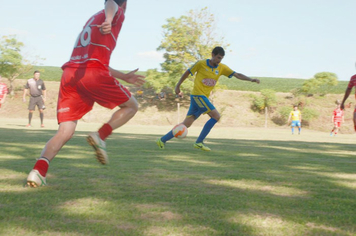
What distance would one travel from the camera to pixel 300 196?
3982mm

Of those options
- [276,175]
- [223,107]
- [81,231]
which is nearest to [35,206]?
[81,231]

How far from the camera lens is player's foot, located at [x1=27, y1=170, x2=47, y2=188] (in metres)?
4.09

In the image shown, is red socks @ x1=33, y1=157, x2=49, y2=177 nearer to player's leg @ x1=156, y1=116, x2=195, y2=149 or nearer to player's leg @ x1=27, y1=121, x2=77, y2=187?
player's leg @ x1=27, y1=121, x2=77, y2=187

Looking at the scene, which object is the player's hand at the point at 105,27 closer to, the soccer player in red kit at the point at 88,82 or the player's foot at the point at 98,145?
the soccer player in red kit at the point at 88,82

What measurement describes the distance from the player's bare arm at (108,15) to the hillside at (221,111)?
116ft

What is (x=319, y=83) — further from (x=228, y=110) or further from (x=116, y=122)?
(x=116, y=122)

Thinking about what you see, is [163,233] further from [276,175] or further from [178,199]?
[276,175]

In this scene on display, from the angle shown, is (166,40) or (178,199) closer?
(178,199)

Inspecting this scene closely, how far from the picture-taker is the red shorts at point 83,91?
436 cm

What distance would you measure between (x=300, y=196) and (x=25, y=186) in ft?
8.31

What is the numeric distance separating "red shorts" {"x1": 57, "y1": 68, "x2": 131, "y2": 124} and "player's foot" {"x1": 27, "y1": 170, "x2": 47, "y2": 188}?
24.0 inches

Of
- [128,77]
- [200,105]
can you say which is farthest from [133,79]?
[200,105]

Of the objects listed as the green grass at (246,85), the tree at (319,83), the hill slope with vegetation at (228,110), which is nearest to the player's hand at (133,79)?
the hill slope with vegetation at (228,110)

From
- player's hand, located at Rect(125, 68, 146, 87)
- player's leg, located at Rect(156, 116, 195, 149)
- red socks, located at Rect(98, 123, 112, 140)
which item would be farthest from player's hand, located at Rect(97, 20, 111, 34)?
player's leg, located at Rect(156, 116, 195, 149)
